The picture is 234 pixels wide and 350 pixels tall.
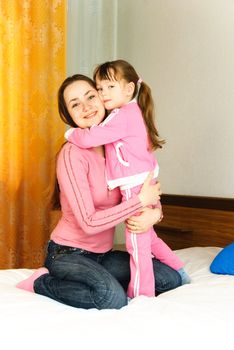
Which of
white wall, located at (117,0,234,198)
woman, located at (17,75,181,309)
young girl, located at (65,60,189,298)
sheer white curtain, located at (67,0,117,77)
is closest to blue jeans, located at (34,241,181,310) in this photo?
woman, located at (17,75,181,309)

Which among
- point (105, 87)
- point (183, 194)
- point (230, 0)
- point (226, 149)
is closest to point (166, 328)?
point (105, 87)

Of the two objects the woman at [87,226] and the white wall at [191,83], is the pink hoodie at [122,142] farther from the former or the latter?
the white wall at [191,83]

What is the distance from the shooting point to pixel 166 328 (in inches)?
43.4

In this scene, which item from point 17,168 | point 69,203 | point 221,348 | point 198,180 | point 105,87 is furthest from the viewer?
point 17,168

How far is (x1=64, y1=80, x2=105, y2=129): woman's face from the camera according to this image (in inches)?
66.1

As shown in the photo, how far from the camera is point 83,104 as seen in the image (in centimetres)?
168

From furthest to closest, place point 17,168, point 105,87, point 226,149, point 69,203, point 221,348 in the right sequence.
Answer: point 17,168, point 226,149, point 105,87, point 69,203, point 221,348

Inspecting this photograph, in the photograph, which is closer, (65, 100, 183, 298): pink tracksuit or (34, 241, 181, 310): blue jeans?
(34, 241, 181, 310): blue jeans

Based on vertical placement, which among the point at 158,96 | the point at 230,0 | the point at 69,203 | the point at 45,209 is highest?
the point at 230,0

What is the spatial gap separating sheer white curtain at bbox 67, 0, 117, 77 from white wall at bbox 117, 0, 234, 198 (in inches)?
9.3

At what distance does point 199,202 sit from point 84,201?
3.64 ft

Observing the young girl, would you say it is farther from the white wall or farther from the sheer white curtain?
the sheer white curtain

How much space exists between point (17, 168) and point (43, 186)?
0.20 metres

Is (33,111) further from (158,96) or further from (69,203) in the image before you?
(69,203)
